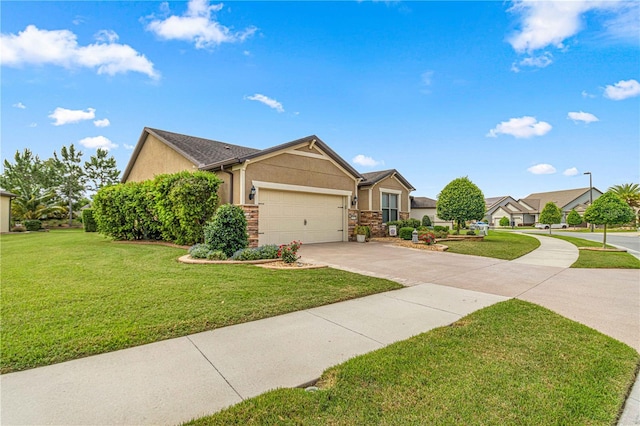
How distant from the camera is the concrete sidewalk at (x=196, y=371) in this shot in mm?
2096

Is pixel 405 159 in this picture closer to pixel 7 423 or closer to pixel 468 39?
pixel 468 39

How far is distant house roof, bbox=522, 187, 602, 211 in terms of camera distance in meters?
45.6

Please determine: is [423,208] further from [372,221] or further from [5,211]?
[5,211]

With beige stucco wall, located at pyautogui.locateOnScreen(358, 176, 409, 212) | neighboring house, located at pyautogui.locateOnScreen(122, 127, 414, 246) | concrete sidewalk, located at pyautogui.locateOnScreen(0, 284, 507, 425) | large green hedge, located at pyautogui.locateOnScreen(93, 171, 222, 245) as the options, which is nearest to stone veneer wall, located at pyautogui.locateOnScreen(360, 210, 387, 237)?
neighboring house, located at pyautogui.locateOnScreen(122, 127, 414, 246)

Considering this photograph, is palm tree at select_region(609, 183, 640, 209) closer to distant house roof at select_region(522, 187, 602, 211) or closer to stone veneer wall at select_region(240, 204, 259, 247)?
distant house roof at select_region(522, 187, 602, 211)

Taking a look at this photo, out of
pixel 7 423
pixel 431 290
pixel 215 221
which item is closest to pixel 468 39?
pixel 431 290

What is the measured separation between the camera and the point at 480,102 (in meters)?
14.7

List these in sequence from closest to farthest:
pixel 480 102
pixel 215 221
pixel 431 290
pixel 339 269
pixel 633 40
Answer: pixel 431 290
pixel 339 269
pixel 215 221
pixel 633 40
pixel 480 102

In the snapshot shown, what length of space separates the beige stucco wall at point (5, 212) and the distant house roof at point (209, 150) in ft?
45.6

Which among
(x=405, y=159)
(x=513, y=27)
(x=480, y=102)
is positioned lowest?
(x=405, y=159)

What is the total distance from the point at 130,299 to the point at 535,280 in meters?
8.28

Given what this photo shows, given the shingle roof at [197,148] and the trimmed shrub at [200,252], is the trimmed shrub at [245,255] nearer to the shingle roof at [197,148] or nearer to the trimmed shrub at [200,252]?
the trimmed shrub at [200,252]

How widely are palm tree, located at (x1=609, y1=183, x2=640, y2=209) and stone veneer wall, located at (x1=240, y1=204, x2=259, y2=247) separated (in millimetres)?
44759

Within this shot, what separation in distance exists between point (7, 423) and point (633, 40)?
16.1 m
